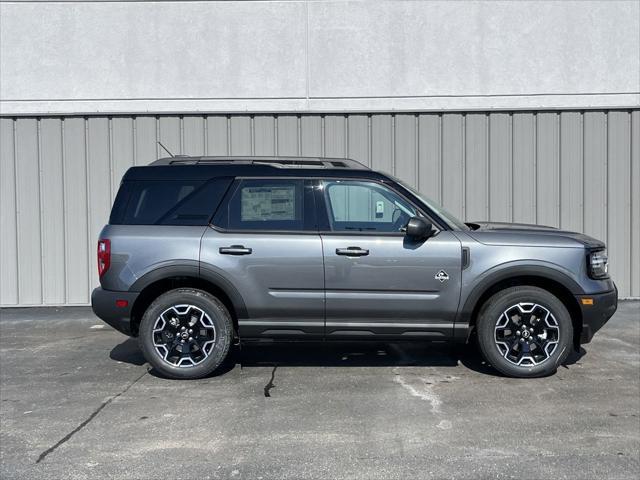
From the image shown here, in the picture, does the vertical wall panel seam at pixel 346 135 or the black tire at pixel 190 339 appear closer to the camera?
the black tire at pixel 190 339

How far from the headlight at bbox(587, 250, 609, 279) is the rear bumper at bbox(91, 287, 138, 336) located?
13.3ft

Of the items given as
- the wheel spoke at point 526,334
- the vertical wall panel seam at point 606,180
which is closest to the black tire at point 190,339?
the wheel spoke at point 526,334

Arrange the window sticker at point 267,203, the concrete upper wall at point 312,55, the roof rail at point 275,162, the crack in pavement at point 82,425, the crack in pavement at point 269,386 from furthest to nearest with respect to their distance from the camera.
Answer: the concrete upper wall at point 312,55, the roof rail at point 275,162, the window sticker at point 267,203, the crack in pavement at point 269,386, the crack in pavement at point 82,425

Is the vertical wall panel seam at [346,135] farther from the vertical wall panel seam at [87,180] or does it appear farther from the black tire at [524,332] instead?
the black tire at [524,332]

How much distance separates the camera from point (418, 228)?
6094mm

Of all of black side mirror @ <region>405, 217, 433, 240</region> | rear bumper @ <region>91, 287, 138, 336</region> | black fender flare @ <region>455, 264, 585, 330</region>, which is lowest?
rear bumper @ <region>91, 287, 138, 336</region>

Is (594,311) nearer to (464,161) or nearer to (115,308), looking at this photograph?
(115,308)

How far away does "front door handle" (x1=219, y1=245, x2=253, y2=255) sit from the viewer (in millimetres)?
6285

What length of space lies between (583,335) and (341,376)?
7.18ft

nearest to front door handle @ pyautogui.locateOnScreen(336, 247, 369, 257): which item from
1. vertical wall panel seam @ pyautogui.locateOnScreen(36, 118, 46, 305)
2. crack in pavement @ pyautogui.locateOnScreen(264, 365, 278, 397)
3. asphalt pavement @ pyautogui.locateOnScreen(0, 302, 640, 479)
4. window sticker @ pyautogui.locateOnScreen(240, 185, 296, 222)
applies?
window sticker @ pyautogui.locateOnScreen(240, 185, 296, 222)

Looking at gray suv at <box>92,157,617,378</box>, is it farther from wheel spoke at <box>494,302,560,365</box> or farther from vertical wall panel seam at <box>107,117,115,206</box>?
vertical wall panel seam at <box>107,117,115,206</box>

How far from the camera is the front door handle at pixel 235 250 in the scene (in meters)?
6.29

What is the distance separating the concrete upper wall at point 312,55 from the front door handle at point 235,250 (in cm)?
479

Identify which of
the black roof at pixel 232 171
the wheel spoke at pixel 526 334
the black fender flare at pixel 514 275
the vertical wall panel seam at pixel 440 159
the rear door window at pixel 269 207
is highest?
the vertical wall panel seam at pixel 440 159
